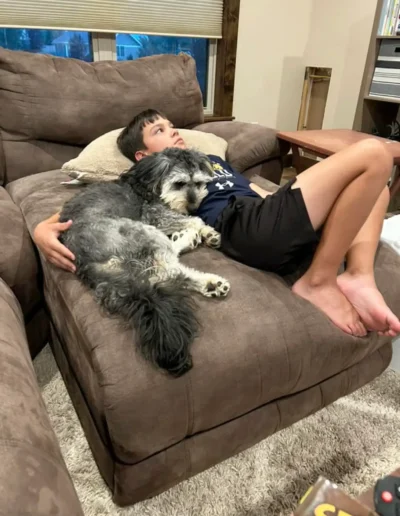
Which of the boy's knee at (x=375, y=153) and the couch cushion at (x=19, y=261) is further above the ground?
the boy's knee at (x=375, y=153)

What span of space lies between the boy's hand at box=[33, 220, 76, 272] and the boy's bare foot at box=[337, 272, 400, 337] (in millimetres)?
858

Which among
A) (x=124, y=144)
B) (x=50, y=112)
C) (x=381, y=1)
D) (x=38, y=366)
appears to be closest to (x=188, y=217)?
(x=124, y=144)

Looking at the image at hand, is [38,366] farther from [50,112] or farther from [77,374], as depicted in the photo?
[50,112]

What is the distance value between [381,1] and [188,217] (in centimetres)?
235

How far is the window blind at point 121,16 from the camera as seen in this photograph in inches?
99.7

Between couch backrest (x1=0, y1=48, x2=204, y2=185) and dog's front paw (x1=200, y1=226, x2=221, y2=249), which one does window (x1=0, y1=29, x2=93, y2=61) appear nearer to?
couch backrest (x1=0, y1=48, x2=204, y2=185)

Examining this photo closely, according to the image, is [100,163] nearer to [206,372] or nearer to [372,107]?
[206,372]

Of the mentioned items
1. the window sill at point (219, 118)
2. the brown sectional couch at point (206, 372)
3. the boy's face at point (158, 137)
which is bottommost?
the brown sectional couch at point (206, 372)

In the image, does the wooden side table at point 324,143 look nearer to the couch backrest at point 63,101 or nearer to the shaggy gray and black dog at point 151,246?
the couch backrest at point 63,101

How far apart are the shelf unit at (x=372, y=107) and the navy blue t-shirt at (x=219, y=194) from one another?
187cm

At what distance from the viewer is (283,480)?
1.22 m

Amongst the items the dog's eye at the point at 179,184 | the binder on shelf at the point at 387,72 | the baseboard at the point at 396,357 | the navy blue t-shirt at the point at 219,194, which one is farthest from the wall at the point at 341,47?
the dog's eye at the point at 179,184

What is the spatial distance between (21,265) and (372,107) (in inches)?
109

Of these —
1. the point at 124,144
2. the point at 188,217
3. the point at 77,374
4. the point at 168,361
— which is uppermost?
the point at 124,144
